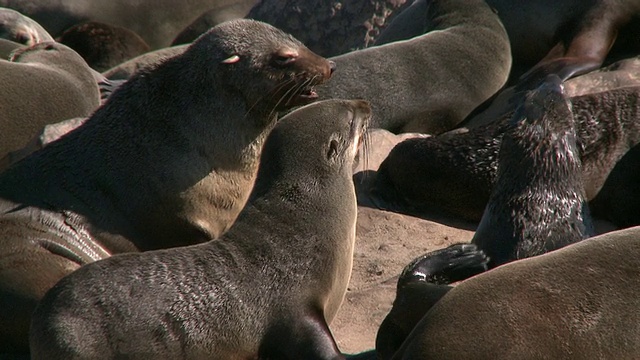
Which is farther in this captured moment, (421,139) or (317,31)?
(317,31)

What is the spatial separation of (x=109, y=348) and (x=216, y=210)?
5.82 ft

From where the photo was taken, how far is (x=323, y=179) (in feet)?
20.0

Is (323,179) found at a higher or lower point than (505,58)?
higher

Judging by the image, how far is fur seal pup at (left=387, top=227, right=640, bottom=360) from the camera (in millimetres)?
4270

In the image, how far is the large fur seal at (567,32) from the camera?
364 inches

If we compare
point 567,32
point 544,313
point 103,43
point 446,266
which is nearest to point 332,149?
point 446,266

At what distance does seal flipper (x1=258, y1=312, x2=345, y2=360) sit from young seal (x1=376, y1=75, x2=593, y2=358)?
0.37 m

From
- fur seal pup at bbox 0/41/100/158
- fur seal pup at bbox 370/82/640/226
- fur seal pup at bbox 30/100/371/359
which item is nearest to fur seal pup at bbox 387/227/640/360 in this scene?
fur seal pup at bbox 30/100/371/359

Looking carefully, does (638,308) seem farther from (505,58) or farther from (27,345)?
(505,58)

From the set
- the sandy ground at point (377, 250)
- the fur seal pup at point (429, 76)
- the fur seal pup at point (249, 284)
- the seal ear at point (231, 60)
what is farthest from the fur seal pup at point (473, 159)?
the fur seal pup at point (249, 284)

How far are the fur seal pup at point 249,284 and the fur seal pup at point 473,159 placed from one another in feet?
6.29

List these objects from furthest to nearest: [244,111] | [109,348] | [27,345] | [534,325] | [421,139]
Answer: [421,139], [244,111], [27,345], [109,348], [534,325]

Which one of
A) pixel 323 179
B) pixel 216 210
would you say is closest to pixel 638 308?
pixel 323 179

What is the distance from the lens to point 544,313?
4406 mm
